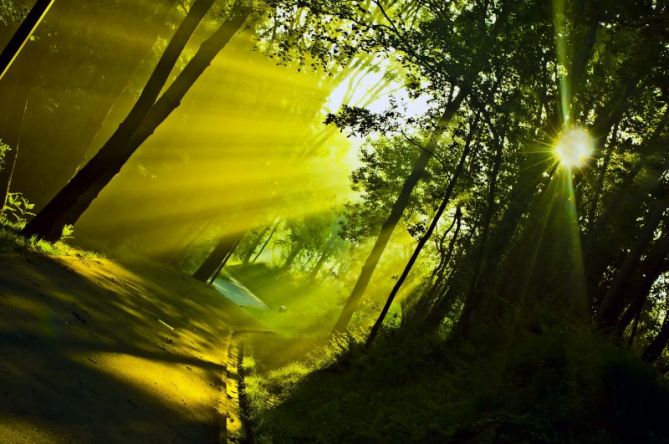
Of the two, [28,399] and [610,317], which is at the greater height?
[610,317]

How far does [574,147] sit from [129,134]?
12.4 m

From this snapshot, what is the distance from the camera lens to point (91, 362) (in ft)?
26.2

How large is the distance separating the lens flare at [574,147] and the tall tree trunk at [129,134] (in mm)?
9633

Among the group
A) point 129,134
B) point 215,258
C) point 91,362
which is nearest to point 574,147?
point 129,134

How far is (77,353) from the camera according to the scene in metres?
7.95

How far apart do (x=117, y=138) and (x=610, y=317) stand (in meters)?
14.9

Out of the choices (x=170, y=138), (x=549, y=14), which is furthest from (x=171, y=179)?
(x=549, y=14)

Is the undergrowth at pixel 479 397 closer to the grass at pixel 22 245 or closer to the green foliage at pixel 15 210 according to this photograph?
the grass at pixel 22 245

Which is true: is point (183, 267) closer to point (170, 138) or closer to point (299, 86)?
point (170, 138)

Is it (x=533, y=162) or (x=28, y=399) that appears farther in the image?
(x=533, y=162)

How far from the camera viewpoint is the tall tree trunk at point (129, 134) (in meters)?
12.9

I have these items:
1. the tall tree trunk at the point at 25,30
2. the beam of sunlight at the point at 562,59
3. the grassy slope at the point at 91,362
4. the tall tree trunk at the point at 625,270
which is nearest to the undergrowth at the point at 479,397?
the grassy slope at the point at 91,362

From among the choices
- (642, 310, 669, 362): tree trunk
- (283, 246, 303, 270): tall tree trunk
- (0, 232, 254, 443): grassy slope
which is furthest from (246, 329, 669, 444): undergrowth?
(283, 246, 303, 270): tall tree trunk

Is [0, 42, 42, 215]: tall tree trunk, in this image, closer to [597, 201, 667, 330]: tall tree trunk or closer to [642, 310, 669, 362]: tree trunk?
[597, 201, 667, 330]: tall tree trunk
